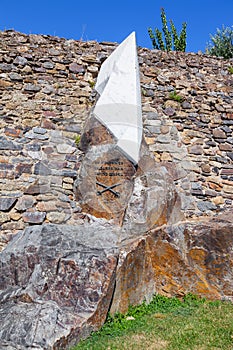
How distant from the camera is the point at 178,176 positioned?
18.6 ft

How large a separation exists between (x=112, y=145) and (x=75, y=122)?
1330mm

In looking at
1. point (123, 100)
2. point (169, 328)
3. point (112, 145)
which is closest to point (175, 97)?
point (123, 100)

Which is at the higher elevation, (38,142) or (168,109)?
(168,109)

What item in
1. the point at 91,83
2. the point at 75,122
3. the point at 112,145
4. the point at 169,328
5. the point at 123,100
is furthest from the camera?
the point at 91,83

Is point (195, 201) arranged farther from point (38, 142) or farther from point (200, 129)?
point (38, 142)

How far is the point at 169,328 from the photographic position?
310cm

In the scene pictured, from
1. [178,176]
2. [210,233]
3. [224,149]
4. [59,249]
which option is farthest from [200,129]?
[59,249]

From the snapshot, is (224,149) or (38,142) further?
(224,149)

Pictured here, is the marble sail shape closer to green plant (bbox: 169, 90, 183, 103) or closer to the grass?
green plant (bbox: 169, 90, 183, 103)

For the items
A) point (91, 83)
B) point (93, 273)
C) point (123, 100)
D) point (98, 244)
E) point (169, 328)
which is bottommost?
point (169, 328)

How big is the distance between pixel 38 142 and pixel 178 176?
7.48 feet

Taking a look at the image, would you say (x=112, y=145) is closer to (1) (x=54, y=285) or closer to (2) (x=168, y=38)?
(1) (x=54, y=285)

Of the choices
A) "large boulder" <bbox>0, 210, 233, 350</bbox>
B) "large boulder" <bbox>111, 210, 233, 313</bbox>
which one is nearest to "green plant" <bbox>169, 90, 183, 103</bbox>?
"large boulder" <bbox>0, 210, 233, 350</bbox>

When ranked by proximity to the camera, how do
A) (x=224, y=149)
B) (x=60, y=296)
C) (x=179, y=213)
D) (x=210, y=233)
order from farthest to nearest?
(x=224, y=149)
(x=179, y=213)
(x=210, y=233)
(x=60, y=296)
